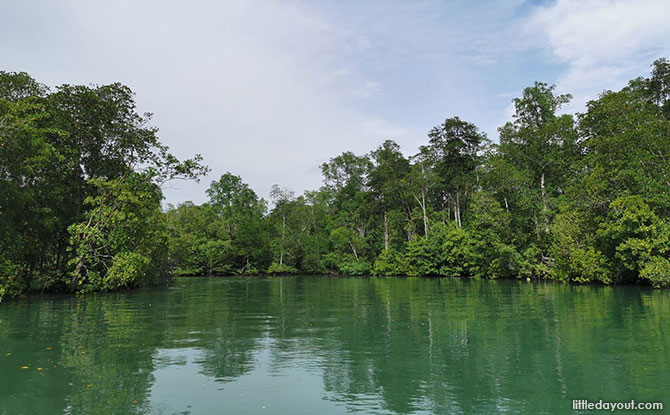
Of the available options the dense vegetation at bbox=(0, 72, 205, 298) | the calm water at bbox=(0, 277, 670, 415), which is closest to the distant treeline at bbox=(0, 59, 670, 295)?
the dense vegetation at bbox=(0, 72, 205, 298)

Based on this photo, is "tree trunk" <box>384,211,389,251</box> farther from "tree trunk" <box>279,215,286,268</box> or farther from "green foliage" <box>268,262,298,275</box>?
"tree trunk" <box>279,215,286,268</box>

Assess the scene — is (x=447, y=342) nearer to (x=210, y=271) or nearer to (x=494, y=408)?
(x=494, y=408)

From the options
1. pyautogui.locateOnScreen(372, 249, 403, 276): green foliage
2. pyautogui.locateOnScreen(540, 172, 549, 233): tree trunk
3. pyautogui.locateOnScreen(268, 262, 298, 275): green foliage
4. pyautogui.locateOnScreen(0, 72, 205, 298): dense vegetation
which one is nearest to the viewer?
pyautogui.locateOnScreen(0, 72, 205, 298): dense vegetation

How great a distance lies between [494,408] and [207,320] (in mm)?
12023

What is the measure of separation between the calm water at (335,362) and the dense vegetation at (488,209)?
15188mm

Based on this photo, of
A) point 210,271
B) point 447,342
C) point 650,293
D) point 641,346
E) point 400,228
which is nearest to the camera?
point 641,346

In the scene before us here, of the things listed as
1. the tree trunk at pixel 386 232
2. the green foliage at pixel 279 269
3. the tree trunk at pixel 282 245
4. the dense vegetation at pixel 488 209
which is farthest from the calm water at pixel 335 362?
the tree trunk at pixel 282 245

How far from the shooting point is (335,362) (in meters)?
9.17

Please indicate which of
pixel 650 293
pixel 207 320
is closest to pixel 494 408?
pixel 207 320

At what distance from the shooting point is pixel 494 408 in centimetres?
629

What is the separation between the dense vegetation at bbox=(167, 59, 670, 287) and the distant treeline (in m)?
0.15

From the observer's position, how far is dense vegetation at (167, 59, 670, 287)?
29.2 metres

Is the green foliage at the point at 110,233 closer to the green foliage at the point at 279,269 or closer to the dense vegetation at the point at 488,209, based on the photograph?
the dense vegetation at the point at 488,209

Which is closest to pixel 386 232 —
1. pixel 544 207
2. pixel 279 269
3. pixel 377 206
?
pixel 377 206
